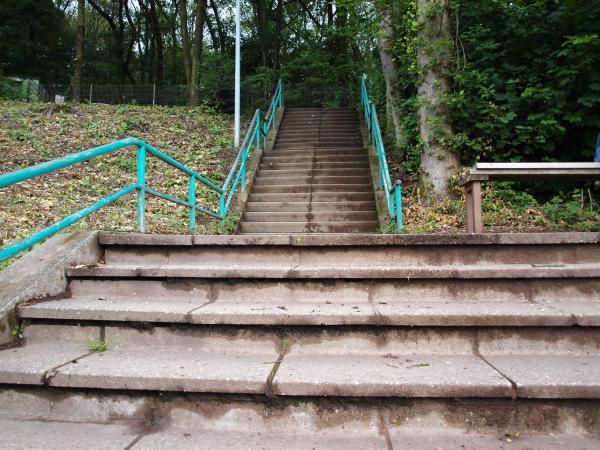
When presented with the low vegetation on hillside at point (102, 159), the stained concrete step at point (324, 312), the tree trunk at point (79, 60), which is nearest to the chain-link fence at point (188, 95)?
the tree trunk at point (79, 60)

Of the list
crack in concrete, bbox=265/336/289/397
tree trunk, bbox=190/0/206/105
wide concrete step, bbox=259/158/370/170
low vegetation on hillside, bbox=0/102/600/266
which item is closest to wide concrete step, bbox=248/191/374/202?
low vegetation on hillside, bbox=0/102/600/266

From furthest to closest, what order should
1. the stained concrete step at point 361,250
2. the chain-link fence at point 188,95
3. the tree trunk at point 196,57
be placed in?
the chain-link fence at point 188,95 → the tree trunk at point 196,57 → the stained concrete step at point 361,250

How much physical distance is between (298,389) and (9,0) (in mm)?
29878

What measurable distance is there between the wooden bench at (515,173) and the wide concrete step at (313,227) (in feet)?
9.02

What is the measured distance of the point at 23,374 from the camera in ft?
6.66

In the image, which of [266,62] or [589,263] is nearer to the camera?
[589,263]

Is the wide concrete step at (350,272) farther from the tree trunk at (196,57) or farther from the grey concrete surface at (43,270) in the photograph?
the tree trunk at (196,57)

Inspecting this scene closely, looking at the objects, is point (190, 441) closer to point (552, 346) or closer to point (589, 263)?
point (552, 346)

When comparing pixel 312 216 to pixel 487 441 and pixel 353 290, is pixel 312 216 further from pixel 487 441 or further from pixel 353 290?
pixel 487 441

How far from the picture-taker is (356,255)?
3324 mm

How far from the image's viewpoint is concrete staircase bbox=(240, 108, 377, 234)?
691cm

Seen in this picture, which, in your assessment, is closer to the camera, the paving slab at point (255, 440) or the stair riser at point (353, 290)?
the paving slab at point (255, 440)

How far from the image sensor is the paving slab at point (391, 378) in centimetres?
190

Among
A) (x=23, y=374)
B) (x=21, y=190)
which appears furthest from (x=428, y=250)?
(x=21, y=190)
